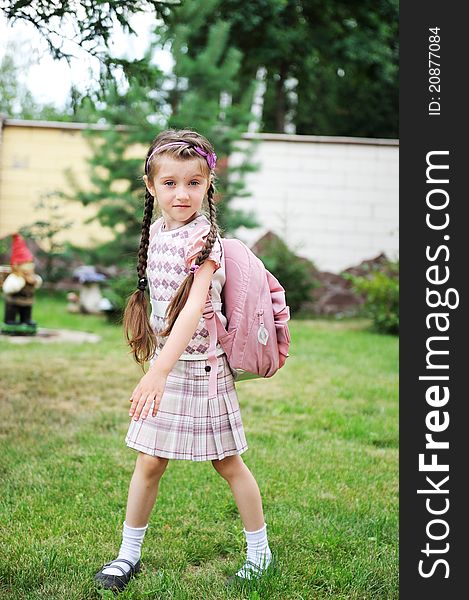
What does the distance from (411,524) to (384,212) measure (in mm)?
8902

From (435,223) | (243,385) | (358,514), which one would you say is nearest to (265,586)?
(358,514)

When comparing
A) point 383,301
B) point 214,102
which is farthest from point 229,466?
point 214,102

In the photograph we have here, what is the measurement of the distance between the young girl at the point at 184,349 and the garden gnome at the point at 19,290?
4.70 meters

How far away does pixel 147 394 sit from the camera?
2191 mm

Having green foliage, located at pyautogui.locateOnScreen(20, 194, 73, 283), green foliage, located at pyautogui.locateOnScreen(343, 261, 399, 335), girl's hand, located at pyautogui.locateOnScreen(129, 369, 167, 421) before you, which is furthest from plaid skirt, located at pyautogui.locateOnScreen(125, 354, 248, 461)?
green foliage, located at pyautogui.locateOnScreen(20, 194, 73, 283)

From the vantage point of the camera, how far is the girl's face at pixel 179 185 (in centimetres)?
236

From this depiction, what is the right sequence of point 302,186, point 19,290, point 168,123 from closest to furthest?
point 19,290, point 168,123, point 302,186

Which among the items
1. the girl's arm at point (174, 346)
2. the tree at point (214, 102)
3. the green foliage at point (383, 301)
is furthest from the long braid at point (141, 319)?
the green foliage at point (383, 301)

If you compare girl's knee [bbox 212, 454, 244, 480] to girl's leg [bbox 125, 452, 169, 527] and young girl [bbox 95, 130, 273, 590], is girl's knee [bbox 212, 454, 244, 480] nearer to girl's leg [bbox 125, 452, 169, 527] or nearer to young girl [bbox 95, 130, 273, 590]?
young girl [bbox 95, 130, 273, 590]

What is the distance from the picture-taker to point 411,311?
6.65 feet

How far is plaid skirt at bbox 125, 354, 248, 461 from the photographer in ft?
7.91

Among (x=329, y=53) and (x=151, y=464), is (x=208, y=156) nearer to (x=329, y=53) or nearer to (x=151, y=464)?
(x=151, y=464)

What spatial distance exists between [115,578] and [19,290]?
492 cm

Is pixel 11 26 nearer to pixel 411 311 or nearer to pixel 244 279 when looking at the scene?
pixel 244 279
